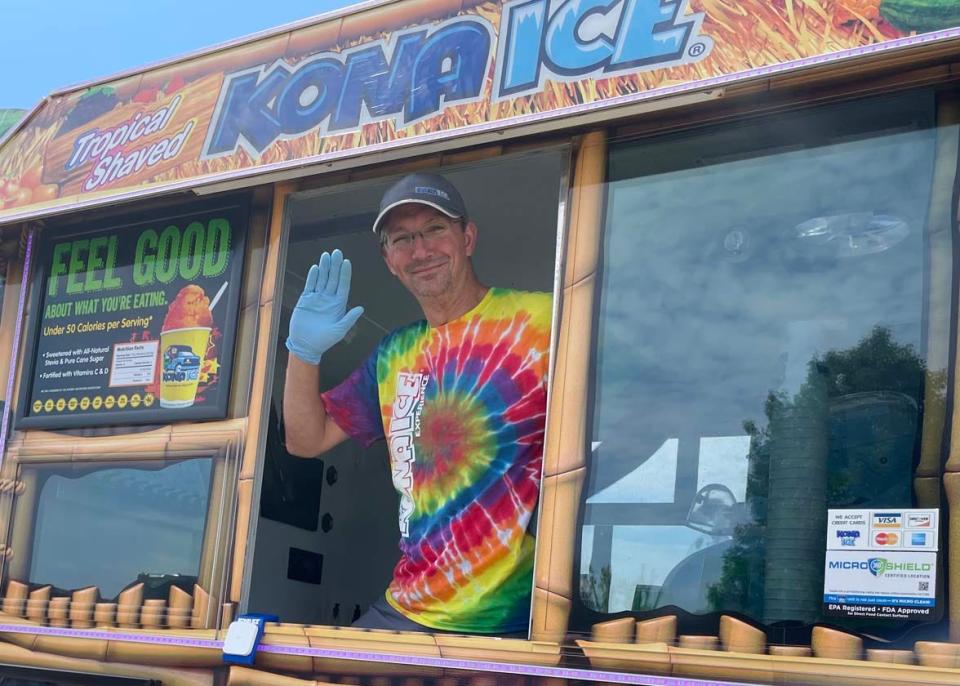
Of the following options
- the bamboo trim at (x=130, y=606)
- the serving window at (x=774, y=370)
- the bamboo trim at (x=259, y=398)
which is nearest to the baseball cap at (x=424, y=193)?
the bamboo trim at (x=259, y=398)

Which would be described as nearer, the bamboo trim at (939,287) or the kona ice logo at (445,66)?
the bamboo trim at (939,287)

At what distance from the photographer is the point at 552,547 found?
8.75 ft

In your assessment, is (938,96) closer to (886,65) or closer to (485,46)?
(886,65)

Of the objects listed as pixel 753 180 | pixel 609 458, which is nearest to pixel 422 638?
pixel 609 458

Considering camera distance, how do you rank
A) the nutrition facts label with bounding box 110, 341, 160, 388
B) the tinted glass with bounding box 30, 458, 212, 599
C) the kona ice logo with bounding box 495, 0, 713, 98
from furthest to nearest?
the nutrition facts label with bounding box 110, 341, 160, 388, the tinted glass with bounding box 30, 458, 212, 599, the kona ice logo with bounding box 495, 0, 713, 98

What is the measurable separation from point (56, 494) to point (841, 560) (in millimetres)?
2568

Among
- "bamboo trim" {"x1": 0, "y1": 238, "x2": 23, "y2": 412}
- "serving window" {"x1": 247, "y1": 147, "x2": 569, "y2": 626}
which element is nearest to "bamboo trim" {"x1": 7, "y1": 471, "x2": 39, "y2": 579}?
"bamboo trim" {"x1": 0, "y1": 238, "x2": 23, "y2": 412}

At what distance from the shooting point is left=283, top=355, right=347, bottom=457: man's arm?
11.4 feet

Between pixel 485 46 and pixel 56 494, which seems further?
pixel 56 494

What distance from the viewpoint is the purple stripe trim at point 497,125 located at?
2.40m

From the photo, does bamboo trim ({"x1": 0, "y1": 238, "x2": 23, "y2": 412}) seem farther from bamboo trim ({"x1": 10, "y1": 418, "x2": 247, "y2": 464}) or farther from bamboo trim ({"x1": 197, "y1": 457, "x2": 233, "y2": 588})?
bamboo trim ({"x1": 197, "y1": 457, "x2": 233, "y2": 588})

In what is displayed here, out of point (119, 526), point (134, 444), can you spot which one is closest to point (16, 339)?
point (134, 444)

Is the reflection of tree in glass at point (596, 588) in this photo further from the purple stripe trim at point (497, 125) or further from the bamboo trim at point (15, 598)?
the bamboo trim at point (15, 598)

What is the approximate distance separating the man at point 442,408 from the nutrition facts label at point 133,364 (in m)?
0.46
